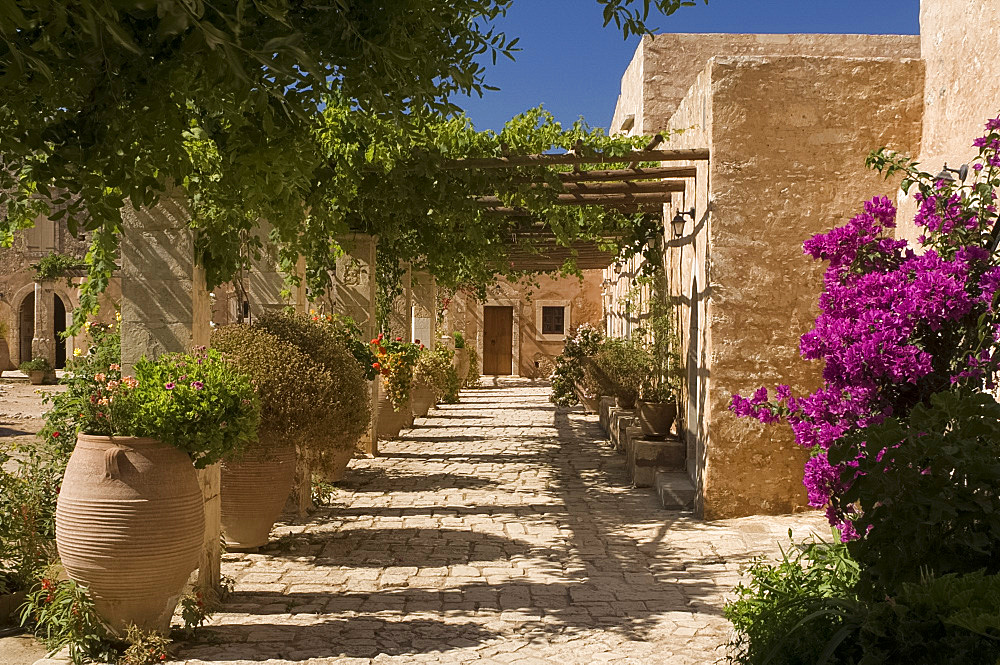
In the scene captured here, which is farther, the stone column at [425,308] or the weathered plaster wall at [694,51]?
the stone column at [425,308]

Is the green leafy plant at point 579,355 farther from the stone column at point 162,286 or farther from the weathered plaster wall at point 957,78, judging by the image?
the stone column at point 162,286

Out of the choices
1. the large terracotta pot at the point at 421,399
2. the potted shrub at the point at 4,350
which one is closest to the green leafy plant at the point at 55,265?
the potted shrub at the point at 4,350

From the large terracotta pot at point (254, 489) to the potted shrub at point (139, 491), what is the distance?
1.67 meters

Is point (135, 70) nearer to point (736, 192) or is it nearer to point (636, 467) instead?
point (736, 192)

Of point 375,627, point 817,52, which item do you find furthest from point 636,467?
→ point 817,52

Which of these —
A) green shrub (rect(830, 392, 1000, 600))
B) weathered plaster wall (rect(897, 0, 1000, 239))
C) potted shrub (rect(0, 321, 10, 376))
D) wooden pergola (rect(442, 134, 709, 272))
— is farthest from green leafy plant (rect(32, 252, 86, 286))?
green shrub (rect(830, 392, 1000, 600))

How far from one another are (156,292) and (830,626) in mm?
3911

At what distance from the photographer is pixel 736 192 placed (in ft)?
24.1

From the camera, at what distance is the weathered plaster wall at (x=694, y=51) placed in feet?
39.8

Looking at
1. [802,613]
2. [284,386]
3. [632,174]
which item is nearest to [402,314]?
[632,174]

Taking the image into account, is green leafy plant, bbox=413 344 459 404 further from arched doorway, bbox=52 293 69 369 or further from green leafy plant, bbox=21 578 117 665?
arched doorway, bbox=52 293 69 369

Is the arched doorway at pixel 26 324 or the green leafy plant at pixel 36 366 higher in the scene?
the arched doorway at pixel 26 324

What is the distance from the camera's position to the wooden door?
1191 inches

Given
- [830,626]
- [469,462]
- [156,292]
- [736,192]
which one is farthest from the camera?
[469,462]
